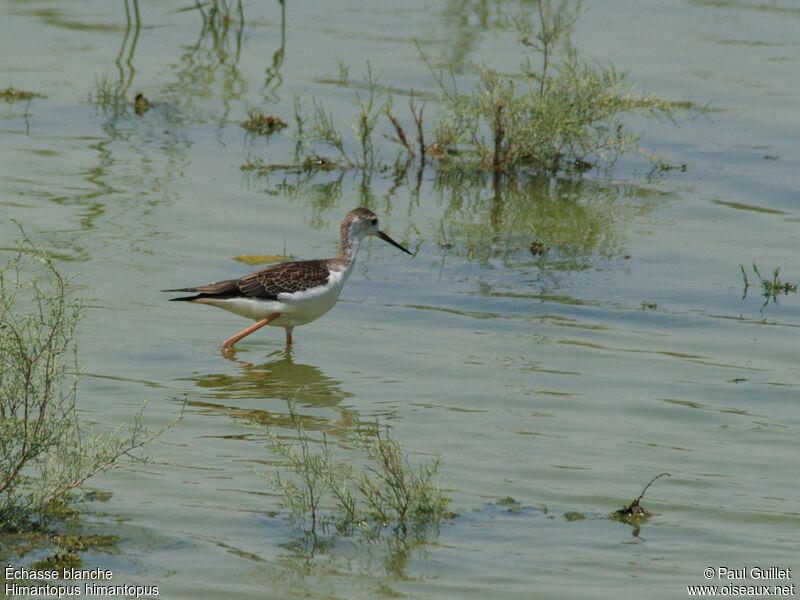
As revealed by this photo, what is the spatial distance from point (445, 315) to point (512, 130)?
3960mm

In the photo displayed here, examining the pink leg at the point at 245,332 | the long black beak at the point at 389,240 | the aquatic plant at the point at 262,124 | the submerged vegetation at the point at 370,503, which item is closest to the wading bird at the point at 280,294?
the pink leg at the point at 245,332

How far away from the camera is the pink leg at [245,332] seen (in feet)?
35.3

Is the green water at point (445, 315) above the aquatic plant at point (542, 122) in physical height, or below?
below

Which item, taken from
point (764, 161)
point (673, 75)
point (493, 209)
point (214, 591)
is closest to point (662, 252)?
point (493, 209)

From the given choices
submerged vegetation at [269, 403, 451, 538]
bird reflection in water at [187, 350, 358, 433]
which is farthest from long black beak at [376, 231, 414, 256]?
submerged vegetation at [269, 403, 451, 538]

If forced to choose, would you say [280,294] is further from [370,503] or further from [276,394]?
[370,503]

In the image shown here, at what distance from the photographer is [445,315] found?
11.3 m

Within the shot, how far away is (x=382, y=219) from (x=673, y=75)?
6.38 m

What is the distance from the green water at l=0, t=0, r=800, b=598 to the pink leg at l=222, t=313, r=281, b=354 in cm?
14

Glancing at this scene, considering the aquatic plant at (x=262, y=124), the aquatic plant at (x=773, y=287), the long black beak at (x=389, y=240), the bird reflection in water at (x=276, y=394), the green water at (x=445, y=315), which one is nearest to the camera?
the green water at (x=445, y=315)

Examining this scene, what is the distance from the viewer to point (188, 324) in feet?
36.8

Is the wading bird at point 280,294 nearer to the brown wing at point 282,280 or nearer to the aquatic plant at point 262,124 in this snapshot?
the brown wing at point 282,280

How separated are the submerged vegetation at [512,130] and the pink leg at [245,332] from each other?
13.9 ft

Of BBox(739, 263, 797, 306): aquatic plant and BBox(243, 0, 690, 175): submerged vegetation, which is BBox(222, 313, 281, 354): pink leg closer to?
BBox(739, 263, 797, 306): aquatic plant
